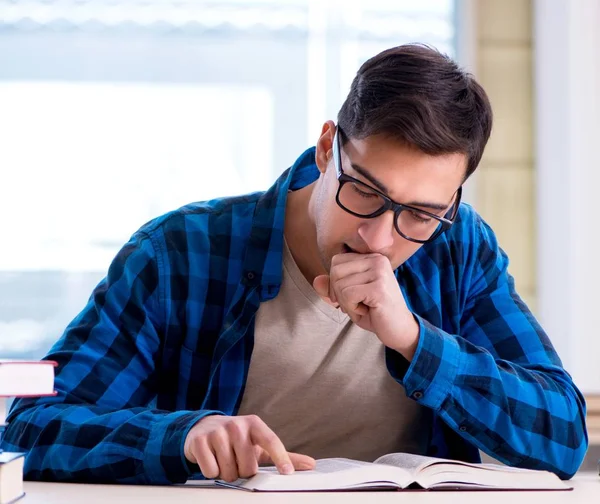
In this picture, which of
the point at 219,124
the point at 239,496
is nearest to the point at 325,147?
the point at 239,496

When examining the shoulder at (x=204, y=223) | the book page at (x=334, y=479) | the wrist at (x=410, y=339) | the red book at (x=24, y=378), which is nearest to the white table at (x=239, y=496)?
the book page at (x=334, y=479)

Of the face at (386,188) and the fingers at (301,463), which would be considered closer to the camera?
the fingers at (301,463)

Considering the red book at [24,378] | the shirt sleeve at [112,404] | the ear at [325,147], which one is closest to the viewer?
the red book at [24,378]

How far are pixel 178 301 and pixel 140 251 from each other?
4.2 inches

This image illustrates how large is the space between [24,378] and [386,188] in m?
0.59

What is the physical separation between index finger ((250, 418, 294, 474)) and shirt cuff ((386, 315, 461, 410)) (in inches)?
11.2

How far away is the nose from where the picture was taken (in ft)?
4.14

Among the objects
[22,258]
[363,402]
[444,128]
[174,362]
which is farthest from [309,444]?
[22,258]

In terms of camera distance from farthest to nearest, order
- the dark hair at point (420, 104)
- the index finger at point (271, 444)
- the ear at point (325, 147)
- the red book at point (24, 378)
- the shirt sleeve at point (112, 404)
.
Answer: the ear at point (325, 147) < the dark hair at point (420, 104) < the shirt sleeve at point (112, 404) < the index finger at point (271, 444) < the red book at point (24, 378)

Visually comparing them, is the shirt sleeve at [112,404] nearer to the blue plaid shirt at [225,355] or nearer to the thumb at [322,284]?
the blue plaid shirt at [225,355]

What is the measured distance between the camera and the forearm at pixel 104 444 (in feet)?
3.65

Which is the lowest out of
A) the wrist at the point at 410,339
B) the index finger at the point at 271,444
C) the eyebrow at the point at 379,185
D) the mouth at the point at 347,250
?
the index finger at the point at 271,444

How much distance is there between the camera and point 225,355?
55.7 inches

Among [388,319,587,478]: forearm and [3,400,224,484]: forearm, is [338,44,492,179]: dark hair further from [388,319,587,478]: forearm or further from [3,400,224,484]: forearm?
[3,400,224,484]: forearm
